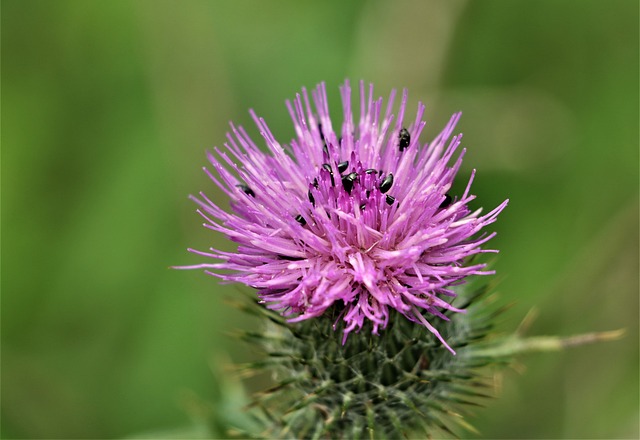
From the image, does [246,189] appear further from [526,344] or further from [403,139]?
[526,344]

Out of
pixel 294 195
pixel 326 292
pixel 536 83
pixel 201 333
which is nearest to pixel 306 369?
pixel 326 292

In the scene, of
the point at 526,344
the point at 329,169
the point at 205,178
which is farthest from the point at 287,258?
the point at 205,178

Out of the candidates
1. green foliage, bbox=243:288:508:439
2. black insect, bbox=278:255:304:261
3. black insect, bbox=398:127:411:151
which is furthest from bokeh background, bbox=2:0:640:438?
black insect, bbox=398:127:411:151

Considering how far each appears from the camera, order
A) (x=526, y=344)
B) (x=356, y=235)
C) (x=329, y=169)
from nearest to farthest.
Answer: (x=356, y=235) → (x=329, y=169) → (x=526, y=344)

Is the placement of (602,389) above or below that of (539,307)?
below

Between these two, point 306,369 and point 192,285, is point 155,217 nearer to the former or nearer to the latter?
point 192,285

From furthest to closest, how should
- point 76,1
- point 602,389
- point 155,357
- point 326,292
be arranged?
point 76,1 → point 155,357 → point 602,389 → point 326,292

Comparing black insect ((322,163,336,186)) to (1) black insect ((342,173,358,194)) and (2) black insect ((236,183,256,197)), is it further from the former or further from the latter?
(2) black insect ((236,183,256,197))
